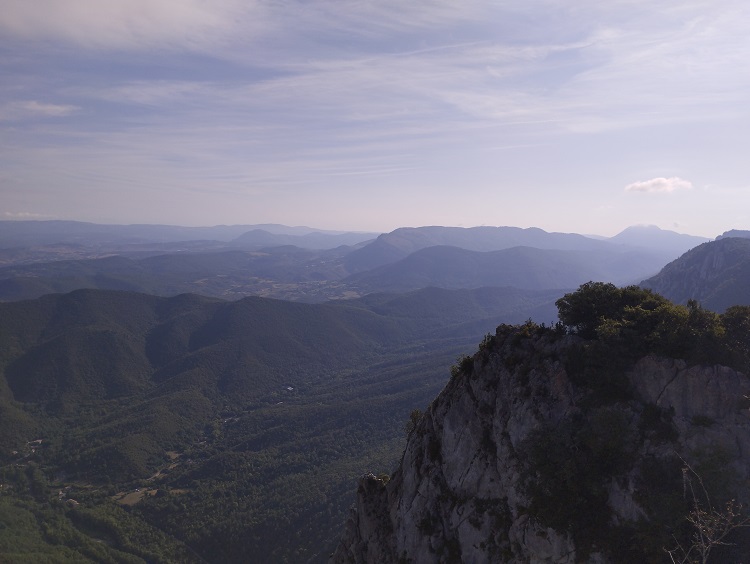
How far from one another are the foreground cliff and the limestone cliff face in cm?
6

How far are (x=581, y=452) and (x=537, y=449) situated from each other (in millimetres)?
2037

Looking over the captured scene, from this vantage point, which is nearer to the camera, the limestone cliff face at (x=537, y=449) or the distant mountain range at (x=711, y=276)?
the limestone cliff face at (x=537, y=449)

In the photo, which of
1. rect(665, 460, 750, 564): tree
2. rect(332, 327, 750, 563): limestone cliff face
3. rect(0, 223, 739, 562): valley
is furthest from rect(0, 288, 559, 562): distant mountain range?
rect(665, 460, 750, 564): tree

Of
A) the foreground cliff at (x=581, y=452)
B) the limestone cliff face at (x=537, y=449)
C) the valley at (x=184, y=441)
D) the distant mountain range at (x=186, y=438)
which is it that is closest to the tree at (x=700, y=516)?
the foreground cliff at (x=581, y=452)

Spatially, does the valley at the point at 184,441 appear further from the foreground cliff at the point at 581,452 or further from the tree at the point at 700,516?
the tree at the point at 700,516

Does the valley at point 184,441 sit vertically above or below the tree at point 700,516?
below

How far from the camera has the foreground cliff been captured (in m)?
19.8

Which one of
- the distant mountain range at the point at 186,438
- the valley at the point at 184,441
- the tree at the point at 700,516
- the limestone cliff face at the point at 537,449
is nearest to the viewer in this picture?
the tree at the point at 700,516

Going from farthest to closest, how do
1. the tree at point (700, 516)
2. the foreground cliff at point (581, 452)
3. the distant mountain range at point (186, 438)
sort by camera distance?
1. the distant mountain range at point (186, 438)
2. the foreground cliff at point (581, 452)
3. the tree at point (700, 516)

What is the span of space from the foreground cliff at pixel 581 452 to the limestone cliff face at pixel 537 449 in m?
0.06

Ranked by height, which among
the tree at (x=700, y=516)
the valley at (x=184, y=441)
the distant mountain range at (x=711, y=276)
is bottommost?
the valley at (x=184, y=441)

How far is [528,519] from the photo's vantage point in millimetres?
22484

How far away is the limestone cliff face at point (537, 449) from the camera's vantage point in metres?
20.7

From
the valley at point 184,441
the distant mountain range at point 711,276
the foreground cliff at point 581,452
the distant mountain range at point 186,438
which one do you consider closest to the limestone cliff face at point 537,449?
the foreground cliff at point 581,452
